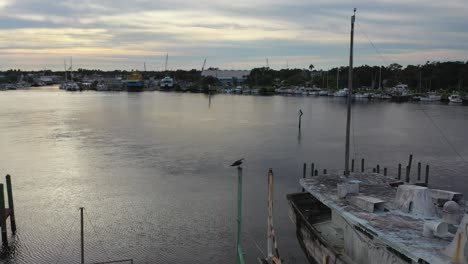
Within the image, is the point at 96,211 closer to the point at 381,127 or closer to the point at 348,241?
the point at 348,241

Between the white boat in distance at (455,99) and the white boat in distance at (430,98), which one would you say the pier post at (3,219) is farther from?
the white boat in distance at (430,98)

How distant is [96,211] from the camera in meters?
29.5

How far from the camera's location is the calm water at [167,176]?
78.9ft

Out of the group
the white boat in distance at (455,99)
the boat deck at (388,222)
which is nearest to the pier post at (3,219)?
the boat deck at (388,222)

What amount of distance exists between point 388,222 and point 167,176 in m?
25.2

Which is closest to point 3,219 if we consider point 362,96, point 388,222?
point 388,222

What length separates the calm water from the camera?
24.0 metres

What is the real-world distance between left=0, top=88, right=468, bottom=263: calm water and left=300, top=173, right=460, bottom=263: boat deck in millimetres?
3979

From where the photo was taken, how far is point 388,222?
16.9 meters

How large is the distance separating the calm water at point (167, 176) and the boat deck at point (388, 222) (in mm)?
3979

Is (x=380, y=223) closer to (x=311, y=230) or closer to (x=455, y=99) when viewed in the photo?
(x=311, y=230)

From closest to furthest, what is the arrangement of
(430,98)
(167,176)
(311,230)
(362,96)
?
(311,230) → (167,176) → (430,98) → (362,96)

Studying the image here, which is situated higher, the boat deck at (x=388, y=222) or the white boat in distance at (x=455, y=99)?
the white boat in distance at (x=455, y=99)

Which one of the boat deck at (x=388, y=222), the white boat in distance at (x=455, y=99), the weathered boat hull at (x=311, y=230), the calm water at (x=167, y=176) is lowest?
the calm water at (x=167, y=176)
